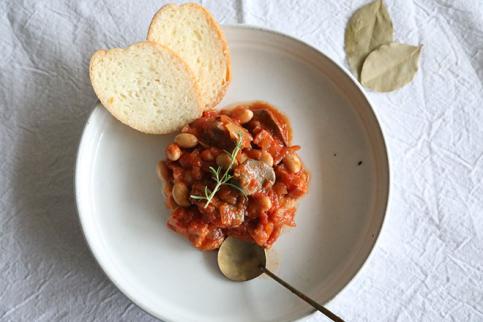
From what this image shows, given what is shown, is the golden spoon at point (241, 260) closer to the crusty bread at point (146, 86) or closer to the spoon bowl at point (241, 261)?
the spoon bowl at point (241, 261)

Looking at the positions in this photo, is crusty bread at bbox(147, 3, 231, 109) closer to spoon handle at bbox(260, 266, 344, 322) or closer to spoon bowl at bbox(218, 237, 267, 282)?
spoon bowl at bbox(218, 237, 267, 282)

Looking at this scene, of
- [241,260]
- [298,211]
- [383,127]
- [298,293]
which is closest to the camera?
[298,293]

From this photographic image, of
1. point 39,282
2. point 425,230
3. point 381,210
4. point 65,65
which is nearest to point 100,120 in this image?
point 65,65

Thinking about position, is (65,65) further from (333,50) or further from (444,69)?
(444,69)

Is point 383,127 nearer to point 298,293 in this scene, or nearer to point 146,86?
point 298,293

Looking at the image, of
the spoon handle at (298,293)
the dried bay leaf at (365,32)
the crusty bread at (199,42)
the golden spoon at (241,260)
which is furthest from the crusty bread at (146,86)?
the dried bay leaf at (365,32)

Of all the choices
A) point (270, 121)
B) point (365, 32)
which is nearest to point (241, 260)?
point (270, 121)
